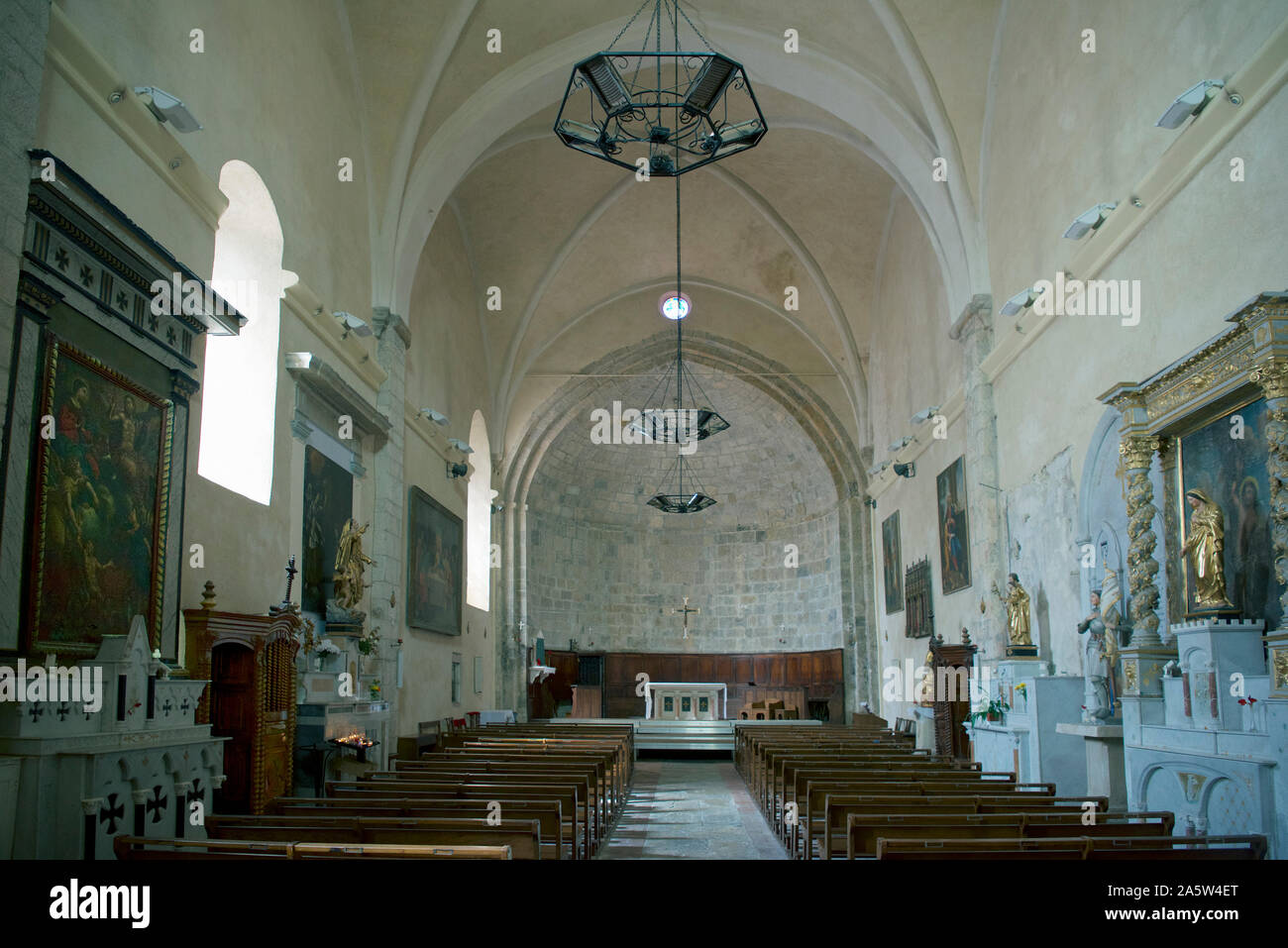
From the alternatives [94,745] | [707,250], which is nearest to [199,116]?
[94,745]

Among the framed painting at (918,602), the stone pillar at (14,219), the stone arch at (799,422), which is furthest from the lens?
the stone arch at (799,422)

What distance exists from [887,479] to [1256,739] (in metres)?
16.7

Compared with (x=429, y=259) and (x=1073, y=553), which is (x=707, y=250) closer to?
(x=429, y=259)

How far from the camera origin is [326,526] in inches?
544

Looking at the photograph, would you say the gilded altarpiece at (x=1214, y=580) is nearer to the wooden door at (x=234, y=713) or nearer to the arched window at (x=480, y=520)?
the wooden door at (x=234, y=713)

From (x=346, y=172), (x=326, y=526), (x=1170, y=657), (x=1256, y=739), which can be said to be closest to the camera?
(x=1256, y=739)

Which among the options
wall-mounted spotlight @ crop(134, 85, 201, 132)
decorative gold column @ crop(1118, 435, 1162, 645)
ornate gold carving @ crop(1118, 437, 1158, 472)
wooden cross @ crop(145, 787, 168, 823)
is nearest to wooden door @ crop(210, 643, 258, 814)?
wooden cross @ crop(145, 787, 168, 823)

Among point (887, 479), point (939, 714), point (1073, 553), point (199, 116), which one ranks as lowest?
point (939, 714)

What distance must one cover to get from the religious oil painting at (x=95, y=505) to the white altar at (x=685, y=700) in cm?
1699

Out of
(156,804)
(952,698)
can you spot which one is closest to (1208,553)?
(156,804)

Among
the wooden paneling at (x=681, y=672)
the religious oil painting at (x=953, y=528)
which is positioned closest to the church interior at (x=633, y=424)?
the religious oil painting at (x=953, y=528)

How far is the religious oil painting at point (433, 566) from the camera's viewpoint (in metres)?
17.6

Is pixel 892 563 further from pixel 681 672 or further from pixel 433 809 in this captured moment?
pixel 433 809

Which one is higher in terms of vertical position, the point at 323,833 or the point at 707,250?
the point at 707,250
